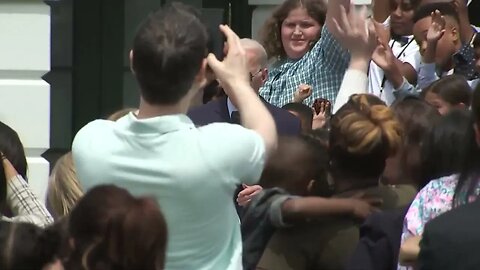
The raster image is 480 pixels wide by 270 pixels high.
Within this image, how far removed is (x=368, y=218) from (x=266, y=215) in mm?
358

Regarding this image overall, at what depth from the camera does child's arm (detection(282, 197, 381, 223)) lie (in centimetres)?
354

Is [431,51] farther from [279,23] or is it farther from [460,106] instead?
[460,106]

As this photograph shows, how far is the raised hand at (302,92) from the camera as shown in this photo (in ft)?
17.8

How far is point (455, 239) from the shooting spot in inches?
116

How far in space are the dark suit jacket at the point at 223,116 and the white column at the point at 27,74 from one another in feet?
7.70

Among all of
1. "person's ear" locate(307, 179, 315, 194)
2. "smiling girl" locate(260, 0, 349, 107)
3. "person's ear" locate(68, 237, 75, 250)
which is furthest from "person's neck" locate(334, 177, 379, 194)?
"smiling girl" locate(260, 0, 349, 107)

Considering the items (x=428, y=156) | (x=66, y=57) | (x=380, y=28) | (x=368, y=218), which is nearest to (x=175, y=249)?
(x=368, y=218)

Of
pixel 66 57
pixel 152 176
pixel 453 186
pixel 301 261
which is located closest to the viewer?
pixel 152 176

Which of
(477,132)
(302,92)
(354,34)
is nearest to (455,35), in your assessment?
(302,92)

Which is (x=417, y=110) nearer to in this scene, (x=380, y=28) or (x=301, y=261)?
(x=301, y=261)

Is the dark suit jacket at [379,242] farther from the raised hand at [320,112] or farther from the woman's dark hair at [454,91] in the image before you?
the raised hand at [320,112]

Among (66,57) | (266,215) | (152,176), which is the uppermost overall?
(152,176)

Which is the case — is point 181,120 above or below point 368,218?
above

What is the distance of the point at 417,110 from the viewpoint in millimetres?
4188
